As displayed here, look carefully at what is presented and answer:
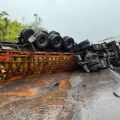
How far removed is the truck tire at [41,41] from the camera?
16234 mm

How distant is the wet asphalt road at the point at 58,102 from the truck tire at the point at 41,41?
4199 millimetres

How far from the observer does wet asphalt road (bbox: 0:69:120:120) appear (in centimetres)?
715

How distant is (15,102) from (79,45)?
10973 millimetres

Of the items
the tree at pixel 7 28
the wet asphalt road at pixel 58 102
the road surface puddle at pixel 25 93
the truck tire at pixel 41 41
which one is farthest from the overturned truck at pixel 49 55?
the tree at pixel 7 28

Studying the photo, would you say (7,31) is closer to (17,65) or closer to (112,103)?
(17,65)

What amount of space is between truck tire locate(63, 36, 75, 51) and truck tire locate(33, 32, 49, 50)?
67.6 inches

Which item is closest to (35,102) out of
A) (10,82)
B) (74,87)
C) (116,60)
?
(74,87)

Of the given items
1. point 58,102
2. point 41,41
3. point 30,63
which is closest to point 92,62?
point 41,41

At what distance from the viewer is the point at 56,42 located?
17.6m

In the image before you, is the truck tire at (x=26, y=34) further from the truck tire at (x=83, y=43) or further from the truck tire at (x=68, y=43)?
the truck tire at (x=83, y=43)

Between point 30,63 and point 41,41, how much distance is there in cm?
203

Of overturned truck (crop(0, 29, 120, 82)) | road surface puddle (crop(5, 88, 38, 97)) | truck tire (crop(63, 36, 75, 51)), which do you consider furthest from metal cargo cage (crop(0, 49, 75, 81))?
road surface puddle (crop(5, 88, 38, 97))

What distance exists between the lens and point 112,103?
848 cm

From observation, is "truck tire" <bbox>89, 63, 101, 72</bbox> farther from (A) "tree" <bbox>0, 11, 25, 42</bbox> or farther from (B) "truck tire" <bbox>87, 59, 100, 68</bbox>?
(A) "tree" <bbox>0, 11, 25, 42</bbox>
